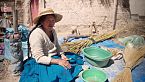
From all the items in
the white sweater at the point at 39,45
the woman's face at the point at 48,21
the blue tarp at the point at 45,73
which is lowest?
the blue tarp at the point at 45,73

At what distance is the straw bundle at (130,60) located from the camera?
11.8 feet

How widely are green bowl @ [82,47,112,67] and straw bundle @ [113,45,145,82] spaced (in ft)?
1.23

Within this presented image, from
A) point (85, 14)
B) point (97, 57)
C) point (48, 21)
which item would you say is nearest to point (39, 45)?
point (48, 21)

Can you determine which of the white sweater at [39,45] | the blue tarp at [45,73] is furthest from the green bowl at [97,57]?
the white sweater at [39,45]

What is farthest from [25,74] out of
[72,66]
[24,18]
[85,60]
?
[24,18]

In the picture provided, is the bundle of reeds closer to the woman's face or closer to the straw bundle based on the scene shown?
the straw bundle

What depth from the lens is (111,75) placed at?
383 cm

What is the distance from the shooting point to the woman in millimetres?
3041

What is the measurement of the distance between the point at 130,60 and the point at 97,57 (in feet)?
2.50

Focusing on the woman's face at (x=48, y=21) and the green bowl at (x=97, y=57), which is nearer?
the woman's face at (x=48, y=21)

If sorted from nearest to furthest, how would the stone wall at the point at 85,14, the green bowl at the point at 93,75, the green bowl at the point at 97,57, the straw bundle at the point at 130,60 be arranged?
the green bowl at the point at 93,75, the straw bundle at the point at 130,60, the green bowl at the point at 97,57, the stone wall at the point at 85,14

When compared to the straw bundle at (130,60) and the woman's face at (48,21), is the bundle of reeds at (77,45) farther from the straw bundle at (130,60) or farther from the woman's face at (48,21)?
the woman's face at (48,21)

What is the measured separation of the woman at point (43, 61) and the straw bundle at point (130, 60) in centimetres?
86

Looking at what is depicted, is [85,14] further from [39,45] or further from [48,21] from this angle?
[39,45]
